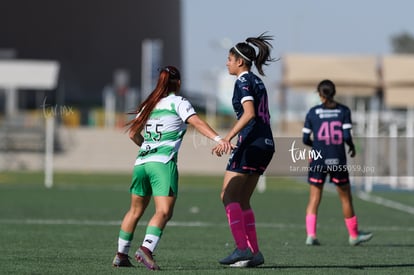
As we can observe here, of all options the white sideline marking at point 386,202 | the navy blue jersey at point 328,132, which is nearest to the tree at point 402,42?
the white sideline marking at point 386,202

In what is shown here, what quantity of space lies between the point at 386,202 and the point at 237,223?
14.2m

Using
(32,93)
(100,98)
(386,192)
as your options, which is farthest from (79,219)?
(100,98)

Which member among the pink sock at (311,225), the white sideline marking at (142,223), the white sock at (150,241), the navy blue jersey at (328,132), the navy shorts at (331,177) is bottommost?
the white sideline marking at (142,223)

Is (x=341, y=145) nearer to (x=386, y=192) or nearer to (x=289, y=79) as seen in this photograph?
(x=386, y=192)

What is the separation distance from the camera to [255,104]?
11.3 meters

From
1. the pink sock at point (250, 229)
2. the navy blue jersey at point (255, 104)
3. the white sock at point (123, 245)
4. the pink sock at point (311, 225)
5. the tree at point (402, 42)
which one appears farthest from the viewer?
the tree at point (402, 42)

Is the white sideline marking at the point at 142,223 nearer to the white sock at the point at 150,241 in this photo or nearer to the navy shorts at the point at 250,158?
the navy shorts at the point at 250,158

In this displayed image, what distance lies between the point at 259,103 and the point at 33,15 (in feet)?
223

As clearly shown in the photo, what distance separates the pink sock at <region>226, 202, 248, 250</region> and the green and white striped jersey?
37.2 inches

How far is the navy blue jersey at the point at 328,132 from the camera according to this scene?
14.8 metres

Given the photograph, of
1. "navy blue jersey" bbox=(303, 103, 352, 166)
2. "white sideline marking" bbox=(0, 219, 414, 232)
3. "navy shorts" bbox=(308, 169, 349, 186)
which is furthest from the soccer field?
"navy blue jersey" bbox=(303, 103, 352, 166)

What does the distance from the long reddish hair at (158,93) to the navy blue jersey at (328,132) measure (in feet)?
13.9

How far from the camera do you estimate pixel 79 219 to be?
18.3 metres

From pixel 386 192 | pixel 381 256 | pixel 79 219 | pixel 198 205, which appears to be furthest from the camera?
pixel 386 192
